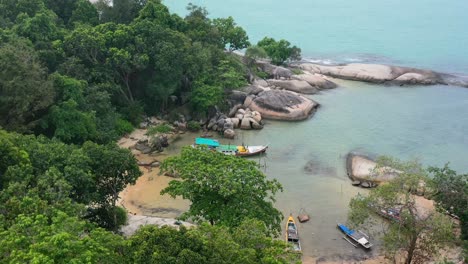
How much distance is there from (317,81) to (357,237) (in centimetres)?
2399

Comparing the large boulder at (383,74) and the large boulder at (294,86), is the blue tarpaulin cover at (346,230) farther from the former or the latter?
the large boulder at (383,74)

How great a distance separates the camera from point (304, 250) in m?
20.2

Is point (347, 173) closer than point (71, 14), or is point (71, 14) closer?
point (347, 173)

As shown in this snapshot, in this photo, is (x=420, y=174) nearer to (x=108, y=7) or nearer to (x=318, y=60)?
(x=108, y=7)

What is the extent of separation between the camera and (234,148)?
2848 cm

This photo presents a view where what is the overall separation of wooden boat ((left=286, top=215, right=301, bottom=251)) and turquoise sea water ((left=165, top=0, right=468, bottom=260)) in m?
0.56

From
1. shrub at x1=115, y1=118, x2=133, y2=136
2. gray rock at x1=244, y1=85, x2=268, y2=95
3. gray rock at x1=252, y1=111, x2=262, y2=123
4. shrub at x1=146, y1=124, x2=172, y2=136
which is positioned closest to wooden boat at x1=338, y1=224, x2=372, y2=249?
shrub at x1=146, y1=124, x2=172, y2=136

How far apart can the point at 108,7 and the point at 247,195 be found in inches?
971

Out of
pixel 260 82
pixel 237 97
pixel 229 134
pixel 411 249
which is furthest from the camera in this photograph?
pixel 260 82

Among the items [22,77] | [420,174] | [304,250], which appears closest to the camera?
[420,174]

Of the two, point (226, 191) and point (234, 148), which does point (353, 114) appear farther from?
point (226, 191)

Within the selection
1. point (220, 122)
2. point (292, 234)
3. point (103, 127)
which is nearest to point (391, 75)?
point (220, 122)

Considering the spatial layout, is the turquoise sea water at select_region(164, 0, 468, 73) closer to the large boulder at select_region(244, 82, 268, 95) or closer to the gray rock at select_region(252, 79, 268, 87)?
the gray rock at select_region(252, 79, 268, 87)

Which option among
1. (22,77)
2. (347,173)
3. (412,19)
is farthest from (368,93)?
(412,19)
